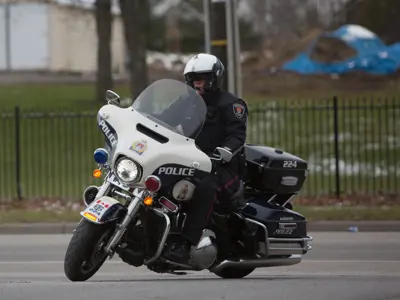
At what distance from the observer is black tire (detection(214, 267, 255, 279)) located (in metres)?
9.67

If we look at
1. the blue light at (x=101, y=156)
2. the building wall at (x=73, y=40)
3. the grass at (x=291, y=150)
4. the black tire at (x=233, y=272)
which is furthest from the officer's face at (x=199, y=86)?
the building wall at (x=73, y=40)

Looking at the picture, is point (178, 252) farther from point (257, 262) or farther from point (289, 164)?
point (289, 164)

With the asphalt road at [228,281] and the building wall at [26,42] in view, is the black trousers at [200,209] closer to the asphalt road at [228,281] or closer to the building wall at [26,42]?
the asphalt road at [228,281]

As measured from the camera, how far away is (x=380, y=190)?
1850cm

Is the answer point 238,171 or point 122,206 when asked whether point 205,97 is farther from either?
point 122,206

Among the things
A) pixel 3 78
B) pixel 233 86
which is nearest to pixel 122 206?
pixel 233 86

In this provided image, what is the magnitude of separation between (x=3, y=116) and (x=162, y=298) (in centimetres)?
1176

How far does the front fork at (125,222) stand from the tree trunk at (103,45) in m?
20.5

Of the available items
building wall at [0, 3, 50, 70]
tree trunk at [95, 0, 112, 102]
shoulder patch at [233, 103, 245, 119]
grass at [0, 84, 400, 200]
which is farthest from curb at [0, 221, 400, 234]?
building wall at [0, 3, 50, 70]

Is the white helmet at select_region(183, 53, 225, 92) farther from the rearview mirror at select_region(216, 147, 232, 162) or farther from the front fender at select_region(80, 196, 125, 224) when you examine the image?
the front fender at select_region(80, 196, 125, 224)

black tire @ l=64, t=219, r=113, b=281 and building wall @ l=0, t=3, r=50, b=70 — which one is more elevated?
building wall @ l=0, t=3, r=50, b=70

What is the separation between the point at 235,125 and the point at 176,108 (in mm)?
522

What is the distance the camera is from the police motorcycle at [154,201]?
8.19 meters

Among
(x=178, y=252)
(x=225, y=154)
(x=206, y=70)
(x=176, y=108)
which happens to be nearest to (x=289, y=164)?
(x=225, y=154)
